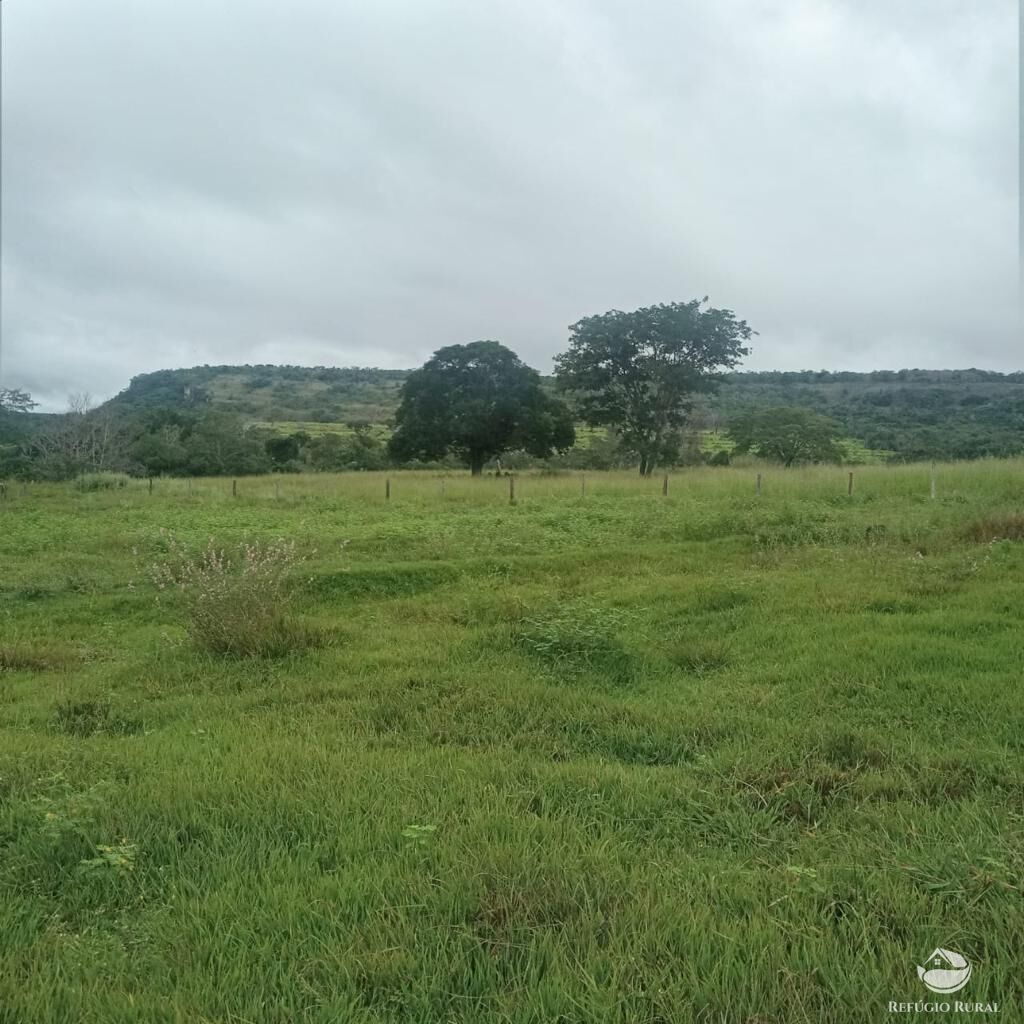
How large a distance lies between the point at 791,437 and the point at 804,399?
32.2 m

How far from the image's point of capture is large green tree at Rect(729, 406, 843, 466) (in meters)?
39.2

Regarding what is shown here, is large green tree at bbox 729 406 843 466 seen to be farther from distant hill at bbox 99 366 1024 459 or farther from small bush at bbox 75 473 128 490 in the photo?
small bush at bbox 75 473 128 490

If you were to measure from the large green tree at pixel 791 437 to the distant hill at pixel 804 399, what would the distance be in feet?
12.5

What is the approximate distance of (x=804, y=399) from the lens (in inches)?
2717

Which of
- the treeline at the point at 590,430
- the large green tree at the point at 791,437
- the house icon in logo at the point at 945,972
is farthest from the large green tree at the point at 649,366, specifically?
the house icon in logo at the point at 945,972

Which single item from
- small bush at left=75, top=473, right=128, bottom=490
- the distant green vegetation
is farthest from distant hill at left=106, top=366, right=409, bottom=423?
small bush at left=75, top=473, right=128, bottom=490

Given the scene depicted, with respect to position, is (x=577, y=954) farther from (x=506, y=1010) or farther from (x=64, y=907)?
(x=64, y=907)

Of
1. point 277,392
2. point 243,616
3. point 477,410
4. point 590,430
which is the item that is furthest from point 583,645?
point 277,392

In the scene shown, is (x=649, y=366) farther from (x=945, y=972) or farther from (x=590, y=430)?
(x=945, y=972)

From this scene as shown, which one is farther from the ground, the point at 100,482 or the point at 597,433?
the point at 597,433

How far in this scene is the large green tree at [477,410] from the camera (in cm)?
3712

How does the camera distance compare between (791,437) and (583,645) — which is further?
(791,437)

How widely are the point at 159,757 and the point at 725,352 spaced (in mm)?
34185

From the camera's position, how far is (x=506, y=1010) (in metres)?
2.20
